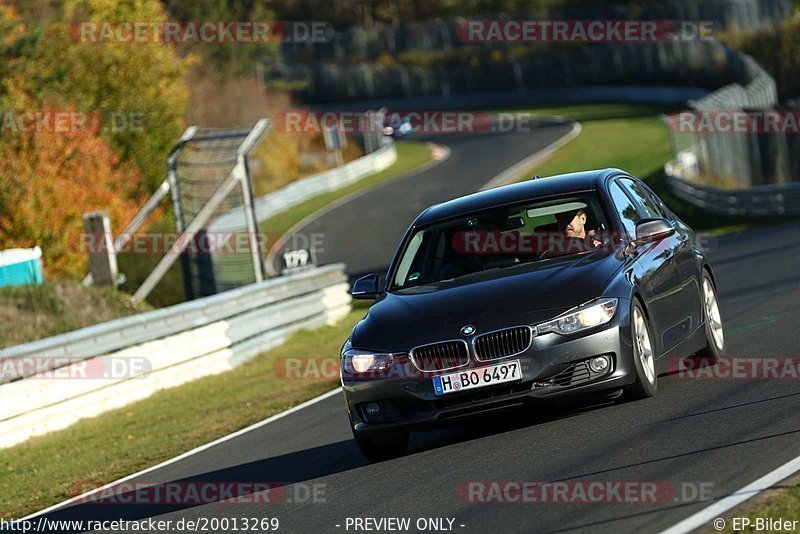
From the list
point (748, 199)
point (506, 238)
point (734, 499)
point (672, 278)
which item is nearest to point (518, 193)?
point (506, 238)

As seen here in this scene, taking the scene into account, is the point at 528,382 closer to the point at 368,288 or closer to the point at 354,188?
the point at 368,288

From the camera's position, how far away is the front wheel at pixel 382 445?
8.70 meters

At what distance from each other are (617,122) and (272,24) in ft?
126

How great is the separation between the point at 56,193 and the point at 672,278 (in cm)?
2529

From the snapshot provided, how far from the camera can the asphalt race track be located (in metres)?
6.74

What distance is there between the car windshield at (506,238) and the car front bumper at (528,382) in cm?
103

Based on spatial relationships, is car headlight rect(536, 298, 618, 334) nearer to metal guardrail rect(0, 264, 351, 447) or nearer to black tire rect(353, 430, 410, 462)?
black tire rect(353, 430, 410, 462)

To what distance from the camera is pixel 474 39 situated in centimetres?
8800

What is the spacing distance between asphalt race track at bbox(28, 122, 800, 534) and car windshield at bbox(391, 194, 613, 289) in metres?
1.08

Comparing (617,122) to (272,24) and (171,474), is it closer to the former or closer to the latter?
(272,24)

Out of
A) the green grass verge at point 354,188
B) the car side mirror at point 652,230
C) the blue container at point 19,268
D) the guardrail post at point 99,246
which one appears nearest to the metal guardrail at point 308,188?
the green grass verge at point 354,188

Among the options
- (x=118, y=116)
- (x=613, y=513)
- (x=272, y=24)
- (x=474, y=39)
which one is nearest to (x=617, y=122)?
(x=118, y=116)

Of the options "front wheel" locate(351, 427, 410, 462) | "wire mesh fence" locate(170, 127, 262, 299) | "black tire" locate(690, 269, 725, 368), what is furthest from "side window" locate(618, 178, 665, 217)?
"wire mesh fence" locate(170, 127, 262, 299)

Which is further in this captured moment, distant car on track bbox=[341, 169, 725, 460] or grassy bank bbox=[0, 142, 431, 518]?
grassy bank bbox=[0, 142, 431, 518]
